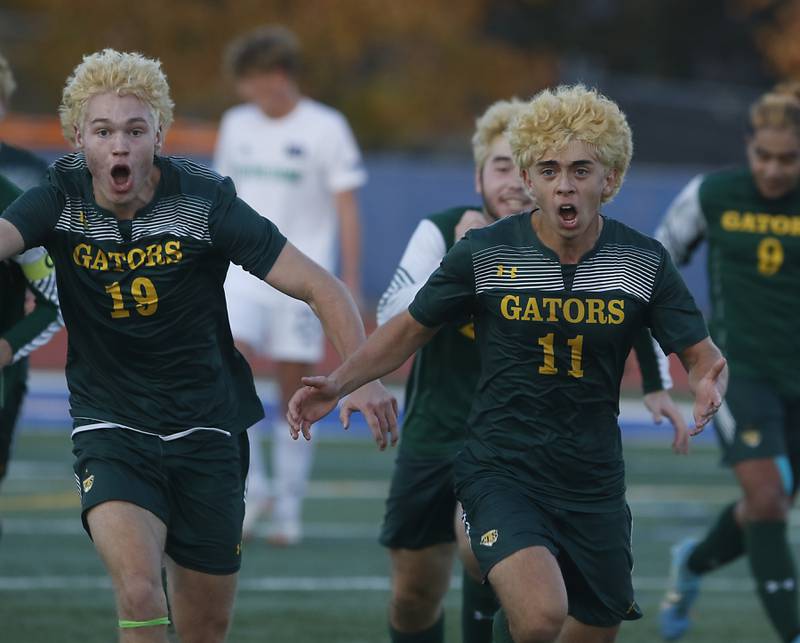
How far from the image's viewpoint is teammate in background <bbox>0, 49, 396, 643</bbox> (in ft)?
18.0

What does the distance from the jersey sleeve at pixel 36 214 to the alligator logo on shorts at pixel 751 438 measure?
337cm

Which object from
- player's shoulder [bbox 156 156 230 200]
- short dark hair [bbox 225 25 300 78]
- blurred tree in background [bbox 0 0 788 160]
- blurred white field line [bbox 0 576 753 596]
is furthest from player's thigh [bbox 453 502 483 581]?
blurred tree in background [bbox 0 0 788 160]

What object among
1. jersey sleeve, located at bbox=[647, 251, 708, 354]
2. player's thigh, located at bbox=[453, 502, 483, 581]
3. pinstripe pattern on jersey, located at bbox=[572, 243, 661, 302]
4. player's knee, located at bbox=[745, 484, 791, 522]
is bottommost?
player's thigh, located at bbox=[453, 502, 483, 581]

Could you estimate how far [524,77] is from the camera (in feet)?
83.8

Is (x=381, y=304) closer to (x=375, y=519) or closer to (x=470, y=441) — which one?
(x=470, y=441)

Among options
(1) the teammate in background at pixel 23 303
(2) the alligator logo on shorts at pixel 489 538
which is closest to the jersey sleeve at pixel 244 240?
(1) the teammate in background at pixel 23 303

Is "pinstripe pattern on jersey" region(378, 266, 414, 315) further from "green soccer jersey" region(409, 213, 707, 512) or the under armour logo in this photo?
the under armour logo

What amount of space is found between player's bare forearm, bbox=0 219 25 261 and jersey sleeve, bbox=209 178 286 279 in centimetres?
60

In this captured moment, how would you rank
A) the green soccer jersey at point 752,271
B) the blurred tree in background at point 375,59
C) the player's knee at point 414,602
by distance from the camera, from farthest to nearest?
the blurred tree in background at point 375,59 → the green soccer jersey at point 752,271 → the player's knee at point 414,602

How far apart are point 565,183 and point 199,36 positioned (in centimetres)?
1947

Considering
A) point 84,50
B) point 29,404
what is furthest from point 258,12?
point 29,404

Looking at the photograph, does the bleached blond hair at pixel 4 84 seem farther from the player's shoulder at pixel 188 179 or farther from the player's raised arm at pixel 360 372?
the player's raised arm at pixel 360 372

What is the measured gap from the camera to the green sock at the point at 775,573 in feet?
23.5

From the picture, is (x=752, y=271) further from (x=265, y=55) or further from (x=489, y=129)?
(x=265, y=55)
